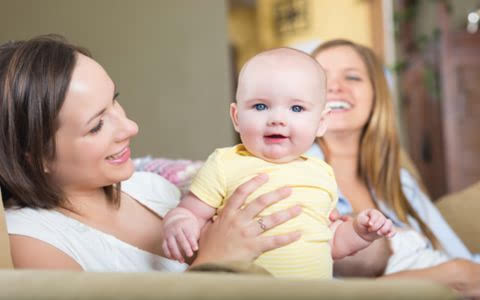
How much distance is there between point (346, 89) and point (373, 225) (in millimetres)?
809

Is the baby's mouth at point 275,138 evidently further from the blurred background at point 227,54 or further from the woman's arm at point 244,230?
the blurred background at point 227,54

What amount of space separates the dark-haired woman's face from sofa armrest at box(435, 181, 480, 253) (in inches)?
51.3

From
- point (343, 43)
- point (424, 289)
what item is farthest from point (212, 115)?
point (424, 289)

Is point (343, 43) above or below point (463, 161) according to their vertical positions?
above

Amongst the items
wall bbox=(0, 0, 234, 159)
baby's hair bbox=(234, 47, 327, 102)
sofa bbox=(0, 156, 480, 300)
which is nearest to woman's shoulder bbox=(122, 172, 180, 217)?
baby's hair bbox=(234, 47, 327, 102)

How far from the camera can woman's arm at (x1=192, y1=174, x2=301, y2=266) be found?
932 mm

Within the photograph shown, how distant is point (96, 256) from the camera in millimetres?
1006

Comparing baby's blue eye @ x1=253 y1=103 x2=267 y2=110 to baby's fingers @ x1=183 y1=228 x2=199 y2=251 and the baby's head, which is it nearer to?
the baby's head

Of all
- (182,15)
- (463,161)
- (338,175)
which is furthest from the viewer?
(463,161)

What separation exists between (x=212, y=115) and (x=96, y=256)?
160 cm

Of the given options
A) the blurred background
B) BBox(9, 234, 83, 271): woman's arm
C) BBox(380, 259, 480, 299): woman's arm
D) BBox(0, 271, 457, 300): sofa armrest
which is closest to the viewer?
BBox(0, 271, 457, 300): sofa armrest

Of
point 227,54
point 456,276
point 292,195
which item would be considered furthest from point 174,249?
point 227,54

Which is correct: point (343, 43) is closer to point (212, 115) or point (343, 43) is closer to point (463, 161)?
point (212, 115)

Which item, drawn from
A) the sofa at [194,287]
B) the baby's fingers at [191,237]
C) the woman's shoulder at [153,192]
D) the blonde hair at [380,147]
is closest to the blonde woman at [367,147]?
the blonde hair at [380,147]
